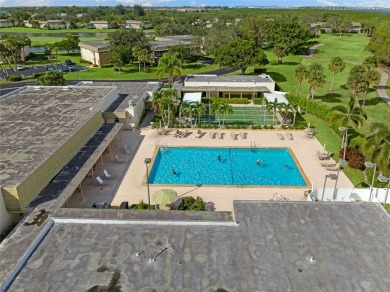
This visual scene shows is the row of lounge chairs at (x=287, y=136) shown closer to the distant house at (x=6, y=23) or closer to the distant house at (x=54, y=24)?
the distant house at (x=54, y=24)

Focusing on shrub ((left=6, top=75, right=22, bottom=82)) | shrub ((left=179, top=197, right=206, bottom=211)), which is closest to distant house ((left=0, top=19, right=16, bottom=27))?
shrub ((left=6, top=75, right=22, bottom=82))

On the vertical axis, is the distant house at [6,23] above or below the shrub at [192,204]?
above

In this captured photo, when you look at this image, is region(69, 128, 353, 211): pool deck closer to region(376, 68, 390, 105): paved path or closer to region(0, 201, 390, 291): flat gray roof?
region(0, 201, 390, 291): flat gray roof

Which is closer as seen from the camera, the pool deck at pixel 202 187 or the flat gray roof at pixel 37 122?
the flat gray roof at pixel 37 122

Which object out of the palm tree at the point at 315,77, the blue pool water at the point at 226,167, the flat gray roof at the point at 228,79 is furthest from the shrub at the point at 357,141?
the flat gray roof at the point at 228,79

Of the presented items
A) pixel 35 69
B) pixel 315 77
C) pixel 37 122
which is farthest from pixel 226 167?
pixel 35 69

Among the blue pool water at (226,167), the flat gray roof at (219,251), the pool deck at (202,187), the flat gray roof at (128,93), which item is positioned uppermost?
the flat gray roof at (219,251)

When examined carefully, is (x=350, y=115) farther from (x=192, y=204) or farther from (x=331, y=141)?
(x=192, y=204)
